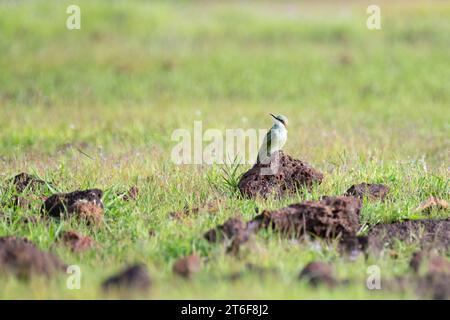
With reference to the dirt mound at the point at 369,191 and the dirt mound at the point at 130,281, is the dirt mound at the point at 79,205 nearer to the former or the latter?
the dirt mound at the point at 130,281

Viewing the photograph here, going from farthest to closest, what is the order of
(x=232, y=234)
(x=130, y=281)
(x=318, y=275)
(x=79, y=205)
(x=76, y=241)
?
(x=79, y=205) → (x=76, y=241) → (x=232, y=234) → (x=318, y=275) → (x=130, y=281)

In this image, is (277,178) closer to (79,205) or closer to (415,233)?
(415,233)

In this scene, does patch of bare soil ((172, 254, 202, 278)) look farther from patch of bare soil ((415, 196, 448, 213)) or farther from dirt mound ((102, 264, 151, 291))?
patch of bare soil ((415, 196, 448, 213))

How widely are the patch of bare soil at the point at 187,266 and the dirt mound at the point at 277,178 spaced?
178 cm

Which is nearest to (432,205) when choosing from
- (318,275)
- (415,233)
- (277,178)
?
(415,233)

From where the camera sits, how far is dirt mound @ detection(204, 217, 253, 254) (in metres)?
5.59

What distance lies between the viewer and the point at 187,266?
5.21m

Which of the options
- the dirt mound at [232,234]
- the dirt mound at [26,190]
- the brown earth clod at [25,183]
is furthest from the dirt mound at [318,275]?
the brown earth clod at [25,183]

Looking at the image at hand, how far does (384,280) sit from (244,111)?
854 cm

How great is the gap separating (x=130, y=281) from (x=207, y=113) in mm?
8635

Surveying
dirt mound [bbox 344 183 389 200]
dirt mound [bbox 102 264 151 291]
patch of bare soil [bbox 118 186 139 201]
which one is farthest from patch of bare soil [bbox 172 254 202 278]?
dirt mound [bbox 344 183 389 200]

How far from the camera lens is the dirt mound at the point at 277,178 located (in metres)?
7.03

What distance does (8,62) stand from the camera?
16688 millimetres

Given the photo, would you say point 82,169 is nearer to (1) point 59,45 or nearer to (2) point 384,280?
(2) point 384,280
